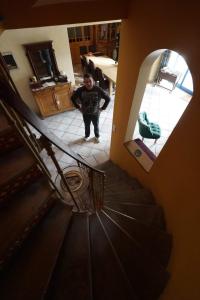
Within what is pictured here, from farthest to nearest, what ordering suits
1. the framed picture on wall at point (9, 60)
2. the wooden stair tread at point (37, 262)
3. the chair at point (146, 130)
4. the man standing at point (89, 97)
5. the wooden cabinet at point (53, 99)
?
1. the wooden cabinet at point (53, 99)
2. the framed picture on wall at point (9, 60)
3. the chair at point (146, 130)
4. the man standing at point (89, 97)
5. the wooden stair tread at point (37, 262)

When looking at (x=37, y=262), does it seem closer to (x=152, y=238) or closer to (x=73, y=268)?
(x=73, y=268)

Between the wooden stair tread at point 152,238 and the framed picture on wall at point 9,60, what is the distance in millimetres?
4146

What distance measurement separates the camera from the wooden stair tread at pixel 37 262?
3.66 ft

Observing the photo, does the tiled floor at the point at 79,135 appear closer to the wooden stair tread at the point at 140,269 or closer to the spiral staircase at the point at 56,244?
the spiral staircase at the point at 56,244

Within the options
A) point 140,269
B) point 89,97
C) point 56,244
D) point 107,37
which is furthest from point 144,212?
point 107,37

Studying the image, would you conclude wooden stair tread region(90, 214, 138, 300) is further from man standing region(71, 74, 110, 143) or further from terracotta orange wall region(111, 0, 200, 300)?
man standing region(71, 74, 110, 143)

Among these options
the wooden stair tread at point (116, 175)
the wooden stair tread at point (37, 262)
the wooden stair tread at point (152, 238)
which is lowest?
the wooden stair tread at point (116, 175)

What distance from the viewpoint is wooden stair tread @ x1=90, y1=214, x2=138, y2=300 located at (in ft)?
4.58

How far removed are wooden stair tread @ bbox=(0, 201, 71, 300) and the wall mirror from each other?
12.8 feet

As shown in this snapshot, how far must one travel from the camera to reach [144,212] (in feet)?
7.36

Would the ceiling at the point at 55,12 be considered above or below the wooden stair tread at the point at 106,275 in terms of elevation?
above

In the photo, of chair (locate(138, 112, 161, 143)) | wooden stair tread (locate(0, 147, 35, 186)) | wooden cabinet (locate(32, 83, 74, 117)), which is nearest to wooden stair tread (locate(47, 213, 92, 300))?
wooden stair tread (locate(0, 147, 35, 186))

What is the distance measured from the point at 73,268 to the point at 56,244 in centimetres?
26

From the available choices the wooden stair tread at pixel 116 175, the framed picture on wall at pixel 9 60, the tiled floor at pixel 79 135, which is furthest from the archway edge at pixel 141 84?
the framed picture on wall at pixel 9 60
